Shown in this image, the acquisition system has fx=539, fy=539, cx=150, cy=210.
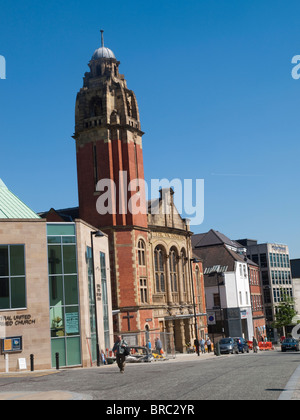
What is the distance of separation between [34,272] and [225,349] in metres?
19.0

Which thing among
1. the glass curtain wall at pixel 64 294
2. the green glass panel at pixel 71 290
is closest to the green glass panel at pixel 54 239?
the glass curtain wall at pixel 64 294

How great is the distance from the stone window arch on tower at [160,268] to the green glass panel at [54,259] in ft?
77.2

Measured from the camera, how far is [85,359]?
32594 millimetres

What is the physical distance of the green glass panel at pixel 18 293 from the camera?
100 feet

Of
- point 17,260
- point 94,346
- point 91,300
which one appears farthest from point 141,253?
point 17,260

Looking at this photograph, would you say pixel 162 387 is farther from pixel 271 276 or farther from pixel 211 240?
pixel 271 276

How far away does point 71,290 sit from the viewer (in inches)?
1298

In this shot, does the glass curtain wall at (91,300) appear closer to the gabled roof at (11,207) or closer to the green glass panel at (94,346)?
the green glass panel at (94,346)

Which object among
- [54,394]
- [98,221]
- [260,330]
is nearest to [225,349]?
[98,221]

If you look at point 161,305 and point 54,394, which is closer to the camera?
point 54,394

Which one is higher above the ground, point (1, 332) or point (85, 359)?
point (1, 332)
